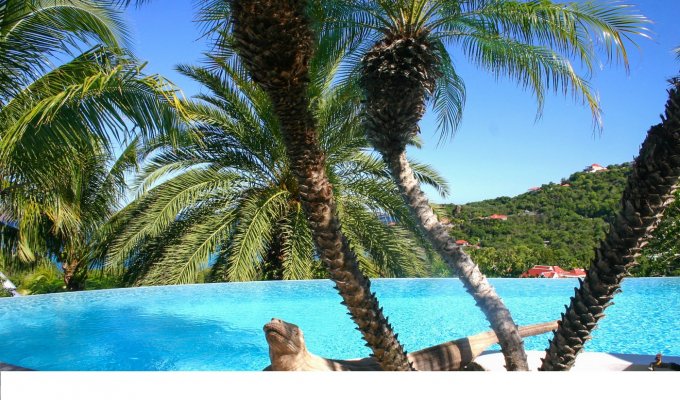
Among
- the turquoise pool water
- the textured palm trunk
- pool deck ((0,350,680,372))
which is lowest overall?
pool deck ((0,350,680,372))

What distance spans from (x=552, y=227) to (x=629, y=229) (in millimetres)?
16851

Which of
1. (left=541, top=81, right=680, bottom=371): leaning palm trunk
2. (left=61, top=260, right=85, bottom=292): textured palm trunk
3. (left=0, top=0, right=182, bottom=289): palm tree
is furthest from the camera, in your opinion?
(left=61, top=260, right=85, bottom=292): textured palm trunk

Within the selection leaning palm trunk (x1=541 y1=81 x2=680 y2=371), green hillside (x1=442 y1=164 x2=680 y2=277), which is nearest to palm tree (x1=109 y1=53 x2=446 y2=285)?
green hillside (x1=442 y1=164 x2=680 y2=277)

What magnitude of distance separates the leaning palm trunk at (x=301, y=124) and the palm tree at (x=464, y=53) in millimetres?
1079

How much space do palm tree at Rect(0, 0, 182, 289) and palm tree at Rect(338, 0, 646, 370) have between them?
1.96 metres

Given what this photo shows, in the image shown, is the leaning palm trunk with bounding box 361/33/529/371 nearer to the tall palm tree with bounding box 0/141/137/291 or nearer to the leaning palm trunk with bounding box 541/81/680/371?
the leaning palm trunk with bounding box 541/81/680/371

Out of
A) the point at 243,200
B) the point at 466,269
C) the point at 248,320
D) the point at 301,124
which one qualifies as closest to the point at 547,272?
the point at 243,200

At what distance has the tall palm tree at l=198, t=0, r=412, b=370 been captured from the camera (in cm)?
321

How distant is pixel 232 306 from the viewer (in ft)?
32.4

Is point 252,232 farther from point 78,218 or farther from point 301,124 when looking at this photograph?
point 301,124

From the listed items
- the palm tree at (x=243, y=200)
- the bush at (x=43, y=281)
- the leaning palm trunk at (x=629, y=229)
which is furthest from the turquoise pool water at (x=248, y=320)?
the bush at (x=43, y=281)

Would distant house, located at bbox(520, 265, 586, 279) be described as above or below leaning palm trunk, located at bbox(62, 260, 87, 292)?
below

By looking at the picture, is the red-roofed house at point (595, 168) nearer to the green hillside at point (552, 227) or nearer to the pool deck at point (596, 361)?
the green hillside at point (552, 227)

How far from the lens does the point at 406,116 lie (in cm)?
484
